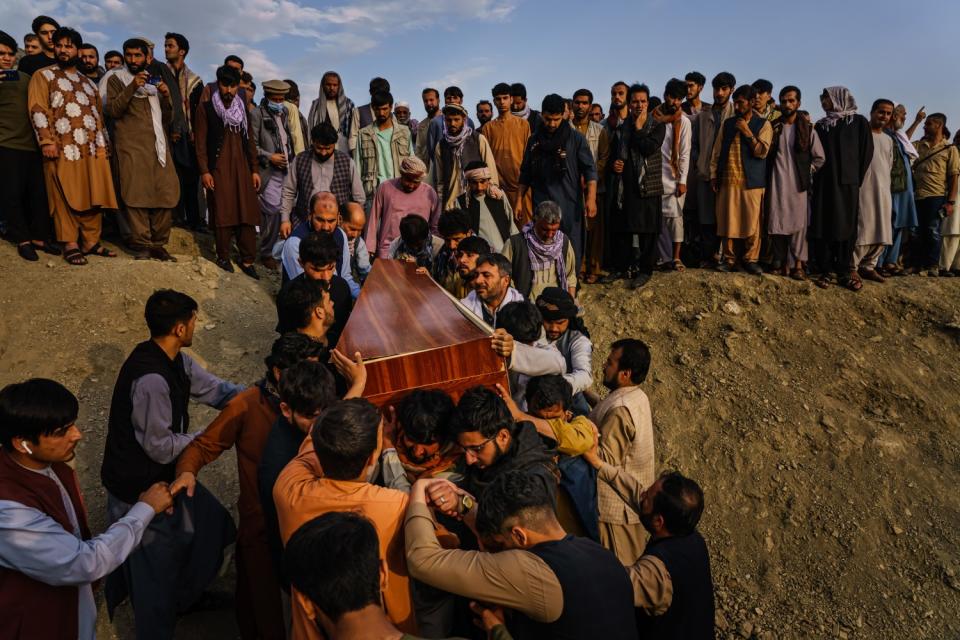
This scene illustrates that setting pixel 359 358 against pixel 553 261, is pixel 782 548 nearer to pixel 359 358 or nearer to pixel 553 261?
pixel 553 261

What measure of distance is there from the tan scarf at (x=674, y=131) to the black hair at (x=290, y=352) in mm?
4608

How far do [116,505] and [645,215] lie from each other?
5.00m

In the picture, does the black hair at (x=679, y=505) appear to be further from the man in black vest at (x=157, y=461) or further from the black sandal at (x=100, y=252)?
the black sandal at (x=100, y=252)

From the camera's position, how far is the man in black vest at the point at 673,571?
1.91 meters

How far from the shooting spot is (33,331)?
179 inches

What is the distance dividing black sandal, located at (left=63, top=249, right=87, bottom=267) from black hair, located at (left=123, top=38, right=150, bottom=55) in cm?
179

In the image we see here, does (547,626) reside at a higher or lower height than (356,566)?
lower

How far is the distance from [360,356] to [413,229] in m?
2.22

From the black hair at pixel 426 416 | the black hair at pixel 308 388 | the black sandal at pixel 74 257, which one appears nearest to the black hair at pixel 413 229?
the black hair at pixel 308 388

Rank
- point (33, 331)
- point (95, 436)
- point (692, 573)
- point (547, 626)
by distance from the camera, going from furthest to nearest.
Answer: point (33, 331)
point (95, 436)
point (692, 573)
point (547, 626)

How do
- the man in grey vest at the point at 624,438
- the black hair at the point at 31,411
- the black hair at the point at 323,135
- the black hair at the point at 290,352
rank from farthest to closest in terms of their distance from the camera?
1. the black hair at the point at 323,135
2. the man in grey vest at the point at 624,438
3. the black hair at the point at 290,352
4. the black hair at the point at 31,411

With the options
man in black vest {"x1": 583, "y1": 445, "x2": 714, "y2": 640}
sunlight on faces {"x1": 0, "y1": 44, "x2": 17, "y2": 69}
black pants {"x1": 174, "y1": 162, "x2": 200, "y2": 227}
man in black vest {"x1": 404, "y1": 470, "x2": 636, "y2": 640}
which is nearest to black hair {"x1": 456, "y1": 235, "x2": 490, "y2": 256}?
man in black vest {"x1": 583, "y1": 445, "x2": 714, "y2": 640}

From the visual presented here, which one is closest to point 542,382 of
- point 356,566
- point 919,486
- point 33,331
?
point 356,566

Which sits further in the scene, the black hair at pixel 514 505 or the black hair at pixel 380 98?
the black hair at pixel 380 98
